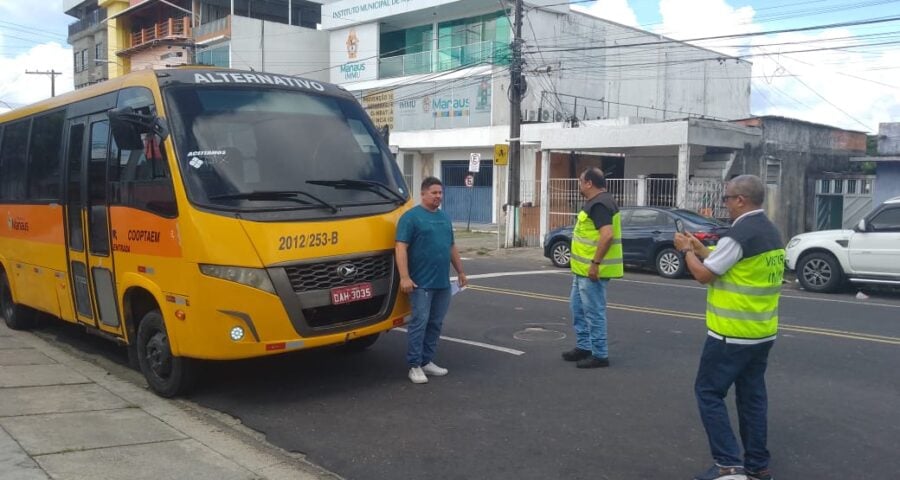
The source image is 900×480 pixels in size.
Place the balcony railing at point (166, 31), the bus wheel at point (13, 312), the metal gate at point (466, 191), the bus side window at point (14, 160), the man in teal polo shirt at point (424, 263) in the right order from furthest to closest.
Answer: the balcony railing at point (166, 31), the metal gate at point (466, 191), the bus wheel at point (13, 312), the bus side window at point (14, 160), the man in teal polo shirt at point (424, 263)

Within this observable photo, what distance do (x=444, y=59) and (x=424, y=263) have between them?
90.4 feet

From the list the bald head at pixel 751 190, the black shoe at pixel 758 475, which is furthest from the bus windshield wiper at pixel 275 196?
the black shoe at pixel 758 475

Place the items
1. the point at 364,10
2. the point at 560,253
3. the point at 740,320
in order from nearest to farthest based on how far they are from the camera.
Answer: the point at 740,320, the point at 560,253, the point at 364,10

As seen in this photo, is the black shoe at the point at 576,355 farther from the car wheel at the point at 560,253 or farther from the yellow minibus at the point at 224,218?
the car wheel at the point at 560,253

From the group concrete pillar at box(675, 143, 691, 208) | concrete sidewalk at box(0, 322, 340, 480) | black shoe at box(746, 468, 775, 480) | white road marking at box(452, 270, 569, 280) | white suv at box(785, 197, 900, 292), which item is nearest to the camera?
black shoe at box(746, 468, 775, 480)

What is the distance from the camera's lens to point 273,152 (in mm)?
6305

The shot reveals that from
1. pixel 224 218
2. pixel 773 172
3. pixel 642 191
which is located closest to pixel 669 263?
pixel 642 191

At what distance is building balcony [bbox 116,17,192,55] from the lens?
143 feet

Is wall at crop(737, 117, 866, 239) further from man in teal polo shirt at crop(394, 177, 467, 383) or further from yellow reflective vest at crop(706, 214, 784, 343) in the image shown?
yellow reflective vest at crop(706, 214, 784, 343)

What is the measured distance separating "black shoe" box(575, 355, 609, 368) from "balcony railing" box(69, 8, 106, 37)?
57149 mm

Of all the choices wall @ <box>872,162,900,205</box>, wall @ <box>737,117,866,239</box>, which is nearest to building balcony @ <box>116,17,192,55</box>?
wall @ <box>737,117,866,239</box>

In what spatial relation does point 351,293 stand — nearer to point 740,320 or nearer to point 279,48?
point 740,320

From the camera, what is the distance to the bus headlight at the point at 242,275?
5.65 meters

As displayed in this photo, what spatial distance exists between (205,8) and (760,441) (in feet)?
152
